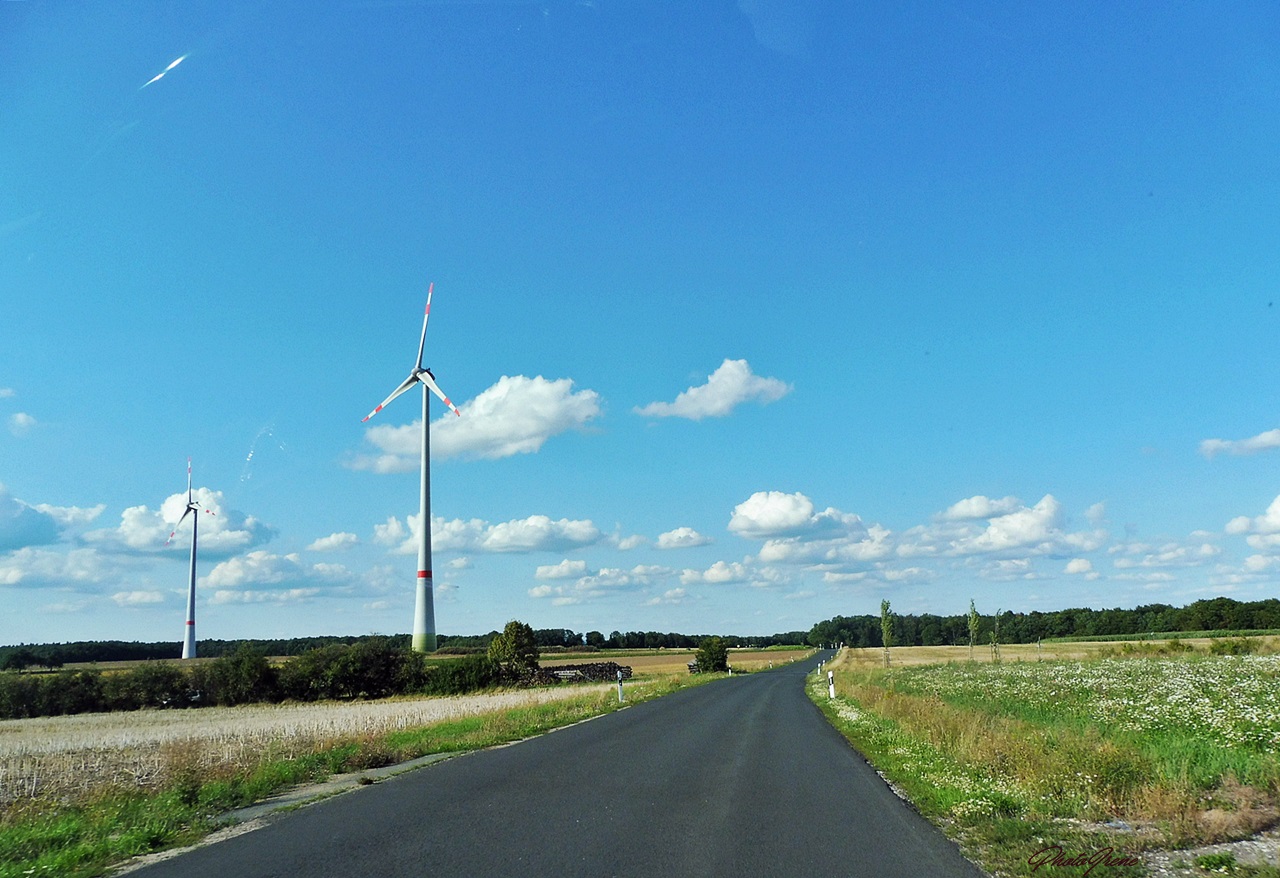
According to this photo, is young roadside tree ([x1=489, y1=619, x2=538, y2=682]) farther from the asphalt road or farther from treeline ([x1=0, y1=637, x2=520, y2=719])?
the asphalt road

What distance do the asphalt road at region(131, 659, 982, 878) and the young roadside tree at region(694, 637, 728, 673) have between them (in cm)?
7070

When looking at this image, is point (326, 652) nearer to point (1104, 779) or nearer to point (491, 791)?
point (491, 791)

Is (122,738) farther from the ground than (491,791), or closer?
closer

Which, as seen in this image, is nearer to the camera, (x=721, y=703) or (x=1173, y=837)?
(x=1173, y=837)

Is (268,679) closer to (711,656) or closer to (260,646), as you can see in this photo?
(260,646)

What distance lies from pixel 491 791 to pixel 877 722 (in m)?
14.4

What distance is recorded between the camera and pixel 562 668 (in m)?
85.4

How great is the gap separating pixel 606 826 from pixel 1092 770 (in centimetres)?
629

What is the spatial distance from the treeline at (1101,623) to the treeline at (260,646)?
163 ft

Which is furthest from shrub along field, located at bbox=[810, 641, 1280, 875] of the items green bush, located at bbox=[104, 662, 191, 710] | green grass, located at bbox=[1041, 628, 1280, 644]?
green grass, located at bbox=[1041, 628, 1280, 644]

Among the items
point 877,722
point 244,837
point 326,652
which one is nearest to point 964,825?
point 244,837

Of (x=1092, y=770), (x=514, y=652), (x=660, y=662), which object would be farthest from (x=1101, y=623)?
(x=1092, y=770)

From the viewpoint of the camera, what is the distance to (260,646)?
75.5 meters

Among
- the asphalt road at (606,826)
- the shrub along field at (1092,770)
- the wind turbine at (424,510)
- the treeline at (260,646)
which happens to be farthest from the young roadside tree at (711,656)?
the asphalt road at (606,826)
